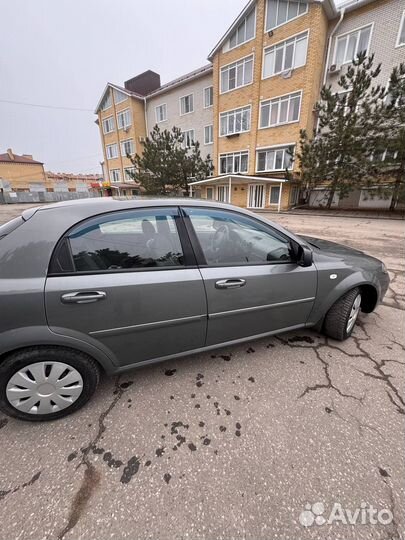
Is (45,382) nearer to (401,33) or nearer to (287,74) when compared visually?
(287,74)

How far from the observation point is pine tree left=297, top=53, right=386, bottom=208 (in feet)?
43.4

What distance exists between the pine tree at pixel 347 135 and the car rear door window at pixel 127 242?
1643 centimetres

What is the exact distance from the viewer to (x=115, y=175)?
31891 mm

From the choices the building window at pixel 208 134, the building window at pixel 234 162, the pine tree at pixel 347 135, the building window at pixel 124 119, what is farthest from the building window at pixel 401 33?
the building window at pixel 124 119

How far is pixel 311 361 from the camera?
2291 millimetres

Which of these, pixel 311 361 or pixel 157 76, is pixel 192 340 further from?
pixel 157 76

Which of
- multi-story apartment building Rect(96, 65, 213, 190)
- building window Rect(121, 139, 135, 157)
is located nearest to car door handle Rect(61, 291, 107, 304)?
multi-story apartment building Rect(96, 65, 213, 190)

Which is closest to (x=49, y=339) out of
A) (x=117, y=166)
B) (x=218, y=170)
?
(x=218, y=170)

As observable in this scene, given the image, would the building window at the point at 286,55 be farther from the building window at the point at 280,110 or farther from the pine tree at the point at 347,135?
the pine tree at the point at 347,135

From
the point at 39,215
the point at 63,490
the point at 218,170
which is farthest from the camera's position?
the point at 218,170

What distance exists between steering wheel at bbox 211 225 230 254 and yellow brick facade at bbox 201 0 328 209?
57.3 feet

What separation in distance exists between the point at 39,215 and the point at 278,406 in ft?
7.44

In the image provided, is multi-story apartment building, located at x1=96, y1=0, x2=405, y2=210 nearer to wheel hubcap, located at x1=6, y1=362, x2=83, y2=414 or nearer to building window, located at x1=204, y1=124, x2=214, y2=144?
building window, located at x1=204, y1=124, x2=214, y2=144

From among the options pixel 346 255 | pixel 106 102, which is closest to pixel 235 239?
pixel 346 255
